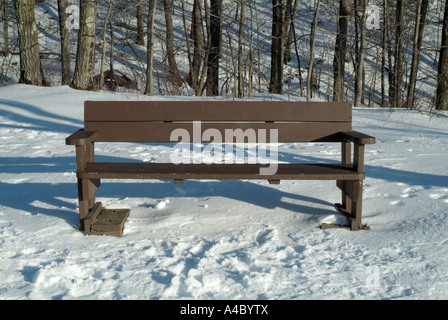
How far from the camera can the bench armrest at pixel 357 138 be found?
12.7ft

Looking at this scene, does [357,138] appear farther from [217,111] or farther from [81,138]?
[81,138]

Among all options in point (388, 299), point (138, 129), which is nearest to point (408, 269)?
point (388, 299)

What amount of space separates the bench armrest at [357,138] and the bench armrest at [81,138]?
214cm

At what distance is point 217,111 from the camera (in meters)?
4.49

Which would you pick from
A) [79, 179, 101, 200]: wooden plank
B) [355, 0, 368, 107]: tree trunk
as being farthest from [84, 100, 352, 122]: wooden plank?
[355, 0, 368, 107]: tree trunk

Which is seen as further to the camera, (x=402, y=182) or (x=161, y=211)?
(x=402, y=182)

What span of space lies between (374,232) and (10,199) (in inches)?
133

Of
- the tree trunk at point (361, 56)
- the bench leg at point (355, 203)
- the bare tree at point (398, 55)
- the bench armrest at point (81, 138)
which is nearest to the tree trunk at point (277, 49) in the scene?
the tree trunk at point (361, 56)

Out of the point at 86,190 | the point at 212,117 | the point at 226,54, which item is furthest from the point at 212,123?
the point at 226,54

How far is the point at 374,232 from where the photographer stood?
13.1 feet

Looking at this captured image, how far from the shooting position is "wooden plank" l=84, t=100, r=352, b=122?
4.42 meters

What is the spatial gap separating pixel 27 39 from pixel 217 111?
8.55 metres
